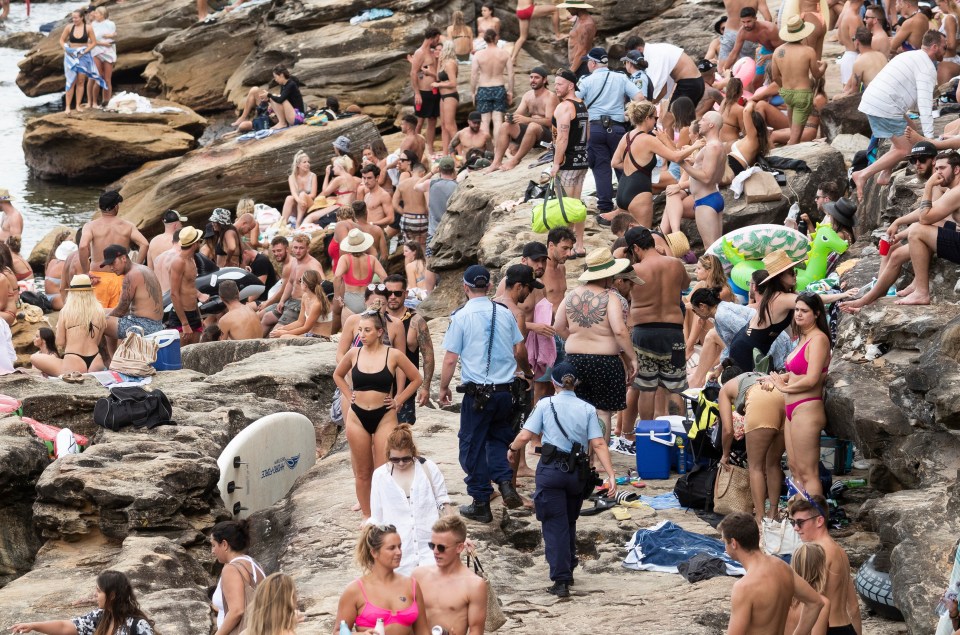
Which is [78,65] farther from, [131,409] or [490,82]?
[131,409]

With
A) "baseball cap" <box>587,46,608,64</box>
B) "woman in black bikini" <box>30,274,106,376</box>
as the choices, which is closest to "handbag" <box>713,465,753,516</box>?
"woman in black bikini" <box>30,274,106,376</box>

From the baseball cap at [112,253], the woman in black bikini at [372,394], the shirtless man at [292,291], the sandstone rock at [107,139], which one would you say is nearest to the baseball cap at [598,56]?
the shirtless man at [292,291]

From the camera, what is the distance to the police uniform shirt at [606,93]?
43.5 ft

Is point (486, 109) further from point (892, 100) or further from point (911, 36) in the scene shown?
point (892, 100)

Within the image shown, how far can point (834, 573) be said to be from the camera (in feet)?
20.7

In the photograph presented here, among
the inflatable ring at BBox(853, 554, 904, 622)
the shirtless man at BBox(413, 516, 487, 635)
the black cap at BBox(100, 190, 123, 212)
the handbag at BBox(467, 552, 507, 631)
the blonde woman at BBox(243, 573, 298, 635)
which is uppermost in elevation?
the blonde woman at BBox(243, 573, 298, 635)

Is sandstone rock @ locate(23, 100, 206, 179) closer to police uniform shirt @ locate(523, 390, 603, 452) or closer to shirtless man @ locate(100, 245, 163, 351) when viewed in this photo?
shirtless man @ locate(100, 245, 163, 351)

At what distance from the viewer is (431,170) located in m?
17.6

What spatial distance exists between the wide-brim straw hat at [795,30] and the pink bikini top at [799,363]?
24.2ft

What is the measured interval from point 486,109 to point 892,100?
772cm

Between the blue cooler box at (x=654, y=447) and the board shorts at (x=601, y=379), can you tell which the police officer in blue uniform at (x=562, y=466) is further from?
the blue cooler box at (x=654, y=447)

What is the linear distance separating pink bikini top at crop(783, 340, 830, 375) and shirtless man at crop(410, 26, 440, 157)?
12.0m

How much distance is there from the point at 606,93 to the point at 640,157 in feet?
4.42

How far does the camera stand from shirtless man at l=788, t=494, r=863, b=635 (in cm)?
630
